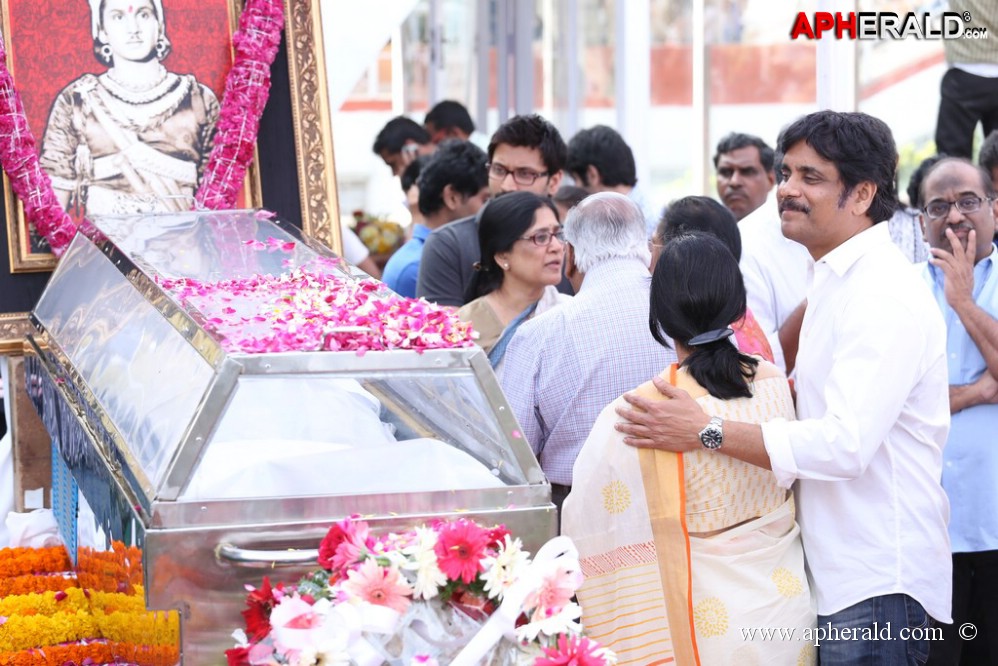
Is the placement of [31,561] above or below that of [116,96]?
below

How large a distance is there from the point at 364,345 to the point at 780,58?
25.7 ft

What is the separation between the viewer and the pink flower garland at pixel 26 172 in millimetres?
4945

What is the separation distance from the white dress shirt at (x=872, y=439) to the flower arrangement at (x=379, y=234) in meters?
5.22

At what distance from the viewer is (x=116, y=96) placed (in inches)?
204

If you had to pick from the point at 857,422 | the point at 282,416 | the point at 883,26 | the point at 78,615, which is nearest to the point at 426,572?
the point at 282,416

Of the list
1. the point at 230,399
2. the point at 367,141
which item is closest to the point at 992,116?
the point at 230,399

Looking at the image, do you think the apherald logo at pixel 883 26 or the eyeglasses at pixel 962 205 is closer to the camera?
the eyeglasses at pixel 962 205

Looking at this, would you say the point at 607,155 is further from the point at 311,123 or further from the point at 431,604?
the point at 431,604

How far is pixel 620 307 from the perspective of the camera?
3.80m

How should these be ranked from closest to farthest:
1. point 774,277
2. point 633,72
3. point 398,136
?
point 774,277, point 633,72, point 398,136

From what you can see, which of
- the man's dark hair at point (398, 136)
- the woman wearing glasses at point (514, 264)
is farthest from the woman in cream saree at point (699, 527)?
the man's dark hair at point (398, 136)

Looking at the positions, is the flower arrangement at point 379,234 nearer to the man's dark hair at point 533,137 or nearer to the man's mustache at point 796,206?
the man's dark hair at point 533,137

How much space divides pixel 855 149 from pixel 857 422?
2.32 ft

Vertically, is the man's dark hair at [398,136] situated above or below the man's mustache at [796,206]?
above
